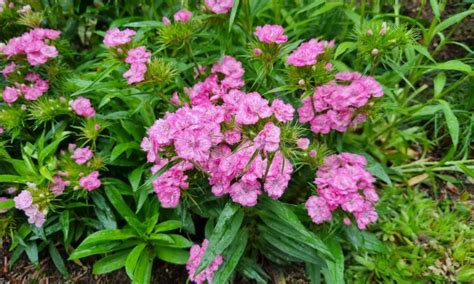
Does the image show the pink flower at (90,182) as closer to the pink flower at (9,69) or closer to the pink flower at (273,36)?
the pink flower at (9,69)

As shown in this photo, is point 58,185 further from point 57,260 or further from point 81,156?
point 57,260

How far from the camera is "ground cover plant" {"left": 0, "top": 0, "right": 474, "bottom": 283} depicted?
1.89 metres

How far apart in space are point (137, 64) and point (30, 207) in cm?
89

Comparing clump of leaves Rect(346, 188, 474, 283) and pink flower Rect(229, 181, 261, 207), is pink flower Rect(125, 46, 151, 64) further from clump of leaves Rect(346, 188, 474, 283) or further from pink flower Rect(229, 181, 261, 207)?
clump of leaves Rect(346, 188, 474, 283)

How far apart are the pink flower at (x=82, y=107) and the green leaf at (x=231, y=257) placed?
1.06 meters

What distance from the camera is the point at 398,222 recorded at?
261 cm

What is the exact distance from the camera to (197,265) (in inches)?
81.7

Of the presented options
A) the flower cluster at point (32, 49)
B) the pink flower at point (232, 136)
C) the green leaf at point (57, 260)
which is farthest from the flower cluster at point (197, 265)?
the flower cluster at point (32, 49)

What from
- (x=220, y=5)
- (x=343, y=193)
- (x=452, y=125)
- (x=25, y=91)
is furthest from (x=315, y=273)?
(x=25, y=91)

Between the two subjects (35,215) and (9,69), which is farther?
(9,69)

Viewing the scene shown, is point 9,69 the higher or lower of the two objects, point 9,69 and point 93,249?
the higher

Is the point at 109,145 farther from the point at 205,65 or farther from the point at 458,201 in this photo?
the point at 458,201

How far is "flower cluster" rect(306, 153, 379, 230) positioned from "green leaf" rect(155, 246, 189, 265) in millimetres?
742

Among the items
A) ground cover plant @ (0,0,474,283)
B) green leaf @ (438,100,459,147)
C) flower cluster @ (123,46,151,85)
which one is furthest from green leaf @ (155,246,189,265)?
green leaf @ (438,100,459,147)
